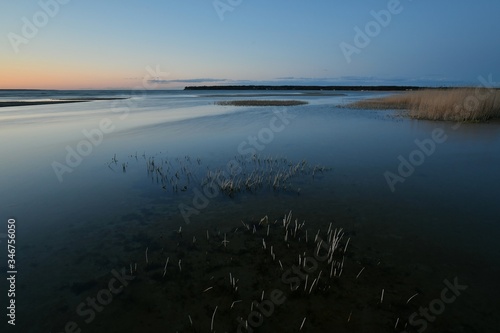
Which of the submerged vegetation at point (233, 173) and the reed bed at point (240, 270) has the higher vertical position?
the submerged vegetation at point (233, 173)

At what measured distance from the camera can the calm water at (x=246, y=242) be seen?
180 inches

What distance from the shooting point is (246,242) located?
6637 millimetres

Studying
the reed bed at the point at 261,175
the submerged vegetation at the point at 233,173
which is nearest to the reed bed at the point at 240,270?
the reed bed at the point at 261,175

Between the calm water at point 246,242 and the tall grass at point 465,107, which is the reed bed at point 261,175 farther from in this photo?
the tall grass at point 465,107

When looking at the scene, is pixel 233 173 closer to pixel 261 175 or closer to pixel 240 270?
Answer: pixel 261 175

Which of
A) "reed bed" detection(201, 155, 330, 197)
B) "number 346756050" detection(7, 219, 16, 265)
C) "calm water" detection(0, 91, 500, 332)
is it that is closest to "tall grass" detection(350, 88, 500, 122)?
"calm water" detection(0, 91, 500, 332)

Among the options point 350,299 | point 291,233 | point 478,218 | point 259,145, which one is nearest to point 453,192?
point 478,218

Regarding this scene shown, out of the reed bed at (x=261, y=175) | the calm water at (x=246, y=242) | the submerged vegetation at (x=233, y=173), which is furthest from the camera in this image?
the submerged vegetation at (x=233, y=173)


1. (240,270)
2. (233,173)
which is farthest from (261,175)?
(240,270)

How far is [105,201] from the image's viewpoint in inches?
355

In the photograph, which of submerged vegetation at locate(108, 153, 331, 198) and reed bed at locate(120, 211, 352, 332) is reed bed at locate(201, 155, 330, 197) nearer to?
submerged vegetation at locate(108, 153, 331, 198)

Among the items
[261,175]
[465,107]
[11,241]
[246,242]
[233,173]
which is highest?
[465,107]

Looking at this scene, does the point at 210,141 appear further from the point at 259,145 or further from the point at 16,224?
the point at 16,224

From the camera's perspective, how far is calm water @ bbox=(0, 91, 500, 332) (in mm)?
4582
